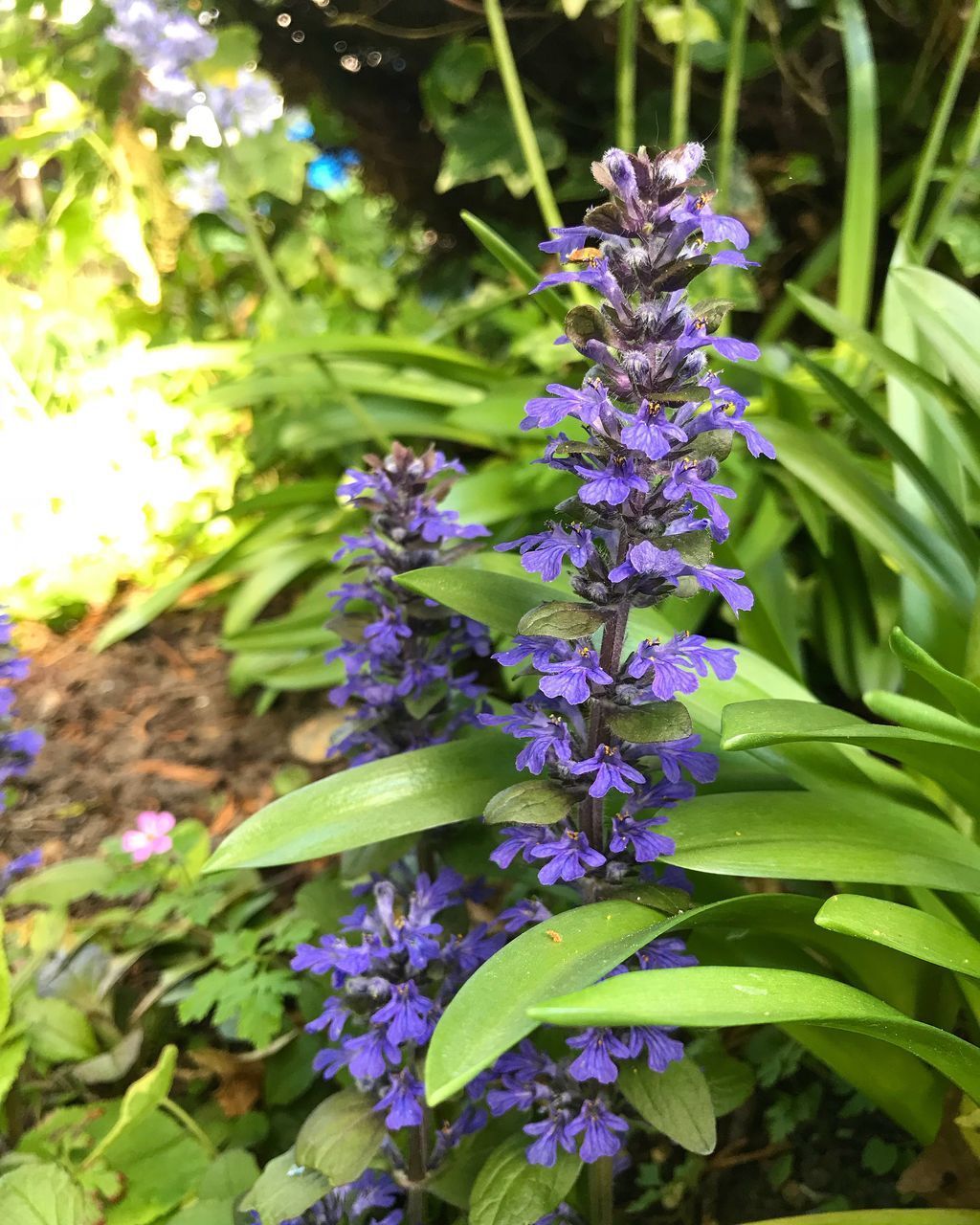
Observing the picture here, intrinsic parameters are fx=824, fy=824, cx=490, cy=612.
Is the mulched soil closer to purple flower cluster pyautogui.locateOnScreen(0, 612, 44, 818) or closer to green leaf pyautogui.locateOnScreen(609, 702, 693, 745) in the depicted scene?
purple flower cluster pyautogui.locateOnScreen(0, 612, 44, 818)

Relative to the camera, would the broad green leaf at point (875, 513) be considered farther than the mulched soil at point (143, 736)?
No

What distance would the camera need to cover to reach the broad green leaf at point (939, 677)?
771 mm

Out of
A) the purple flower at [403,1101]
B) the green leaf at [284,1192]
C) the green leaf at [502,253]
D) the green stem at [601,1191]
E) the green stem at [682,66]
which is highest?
the green stem at [682,66]

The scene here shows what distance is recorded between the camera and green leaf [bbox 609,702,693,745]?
→ 0.79 meters

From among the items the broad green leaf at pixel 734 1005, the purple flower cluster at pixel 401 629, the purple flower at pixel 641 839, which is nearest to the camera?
the broad green leaf at pixel 734 1005

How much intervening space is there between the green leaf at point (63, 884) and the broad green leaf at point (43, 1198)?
633mm

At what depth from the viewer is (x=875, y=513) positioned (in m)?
1.45

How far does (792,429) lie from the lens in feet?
5.18

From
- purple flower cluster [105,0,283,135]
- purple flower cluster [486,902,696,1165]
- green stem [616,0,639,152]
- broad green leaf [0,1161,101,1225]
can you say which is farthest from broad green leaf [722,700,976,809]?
purple flower cluster [105,0,283,135]

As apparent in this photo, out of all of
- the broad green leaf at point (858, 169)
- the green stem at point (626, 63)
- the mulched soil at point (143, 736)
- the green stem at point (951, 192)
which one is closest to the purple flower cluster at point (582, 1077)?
the mulched soil at point (143, 736)

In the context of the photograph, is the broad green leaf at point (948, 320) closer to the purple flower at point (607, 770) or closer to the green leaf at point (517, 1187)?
the purple flower at point (607, 770)

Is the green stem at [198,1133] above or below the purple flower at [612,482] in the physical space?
below

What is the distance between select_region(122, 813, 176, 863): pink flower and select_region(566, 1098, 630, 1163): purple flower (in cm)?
100

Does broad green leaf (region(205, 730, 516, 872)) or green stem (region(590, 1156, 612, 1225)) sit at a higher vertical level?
broad green leaf (region(205, 730, 516, 872))
